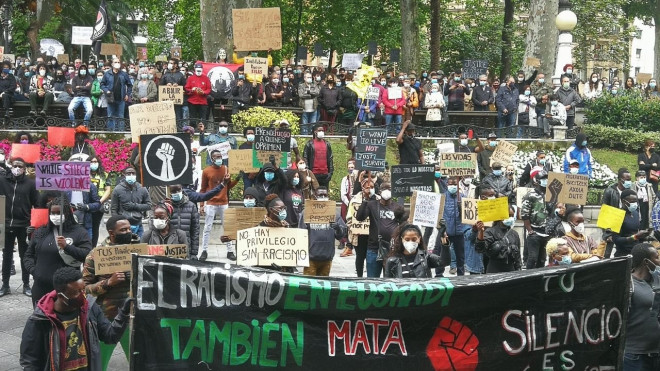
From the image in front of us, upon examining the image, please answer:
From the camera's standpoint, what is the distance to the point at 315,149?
17500 mm

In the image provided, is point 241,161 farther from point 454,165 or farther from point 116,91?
point 116,91

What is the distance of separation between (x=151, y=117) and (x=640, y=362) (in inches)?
298

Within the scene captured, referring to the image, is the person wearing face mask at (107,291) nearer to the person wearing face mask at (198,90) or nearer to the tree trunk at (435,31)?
the person wearing face mask at (198,90)

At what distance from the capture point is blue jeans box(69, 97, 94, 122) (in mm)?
22219

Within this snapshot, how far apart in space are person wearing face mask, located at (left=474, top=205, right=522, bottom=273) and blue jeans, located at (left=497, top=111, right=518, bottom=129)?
1286cm

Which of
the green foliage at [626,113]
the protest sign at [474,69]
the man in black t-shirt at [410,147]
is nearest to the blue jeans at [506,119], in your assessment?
the protest sign at [474,69]

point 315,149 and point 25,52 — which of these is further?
point 25,52

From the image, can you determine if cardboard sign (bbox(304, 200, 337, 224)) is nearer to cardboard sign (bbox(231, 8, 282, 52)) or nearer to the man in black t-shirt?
the man in black t-shirt

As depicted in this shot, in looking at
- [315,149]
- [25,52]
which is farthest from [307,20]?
[315,149]

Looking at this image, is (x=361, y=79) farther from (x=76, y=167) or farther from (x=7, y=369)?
(x=7, y=369)

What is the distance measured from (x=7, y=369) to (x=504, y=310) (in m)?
5.02

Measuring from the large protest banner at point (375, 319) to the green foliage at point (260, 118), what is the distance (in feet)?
44.8

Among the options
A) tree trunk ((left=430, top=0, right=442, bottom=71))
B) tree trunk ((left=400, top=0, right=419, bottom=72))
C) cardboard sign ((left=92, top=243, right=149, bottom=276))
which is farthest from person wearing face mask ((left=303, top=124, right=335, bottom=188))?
tree trunk ((left=430, top=0, right=442, bottom=71))

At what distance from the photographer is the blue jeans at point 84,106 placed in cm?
2222
